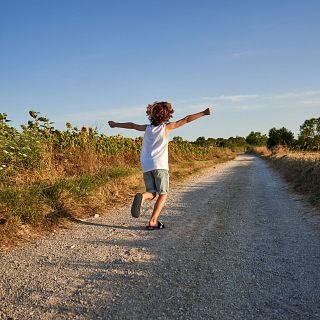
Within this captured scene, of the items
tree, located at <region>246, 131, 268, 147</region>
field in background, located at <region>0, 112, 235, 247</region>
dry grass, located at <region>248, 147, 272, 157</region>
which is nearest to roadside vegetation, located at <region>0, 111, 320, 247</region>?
field in background, located at <region>0, 112, 235, 247</region>

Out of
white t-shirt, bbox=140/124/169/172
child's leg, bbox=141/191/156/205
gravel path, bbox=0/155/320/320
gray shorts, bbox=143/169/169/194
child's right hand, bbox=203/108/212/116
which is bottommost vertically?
gravel path, bbox=0/155/320/320

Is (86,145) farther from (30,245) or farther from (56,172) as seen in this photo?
(30,245)

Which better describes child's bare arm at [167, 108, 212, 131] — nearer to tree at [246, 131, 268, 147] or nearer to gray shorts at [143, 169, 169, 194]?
gray shorts at [143, 169, 169, 194]

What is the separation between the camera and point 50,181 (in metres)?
8.00

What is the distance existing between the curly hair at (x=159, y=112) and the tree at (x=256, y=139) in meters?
116

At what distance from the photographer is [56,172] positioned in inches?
360

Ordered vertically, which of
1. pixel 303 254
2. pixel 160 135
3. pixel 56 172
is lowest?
pixel 303 254

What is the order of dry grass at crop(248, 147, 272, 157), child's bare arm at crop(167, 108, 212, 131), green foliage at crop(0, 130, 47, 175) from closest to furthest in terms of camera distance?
child's bare arm at crop(167, 108, 212, 131)
green foliage at crop(0, 130, 47, 175)
dry grass at crop(248, 147, 272, 157)

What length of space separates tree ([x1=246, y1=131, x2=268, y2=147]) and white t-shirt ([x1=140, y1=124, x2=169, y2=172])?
116 m

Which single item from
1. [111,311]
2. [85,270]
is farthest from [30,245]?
[111,311]

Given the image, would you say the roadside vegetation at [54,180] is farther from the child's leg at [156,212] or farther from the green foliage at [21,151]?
the child's leg at [156,212]

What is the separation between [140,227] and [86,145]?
24.7 feet

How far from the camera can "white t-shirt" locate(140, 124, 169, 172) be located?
6113 mm

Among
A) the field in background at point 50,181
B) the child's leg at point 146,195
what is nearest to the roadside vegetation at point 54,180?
the field in background at point 50,181
